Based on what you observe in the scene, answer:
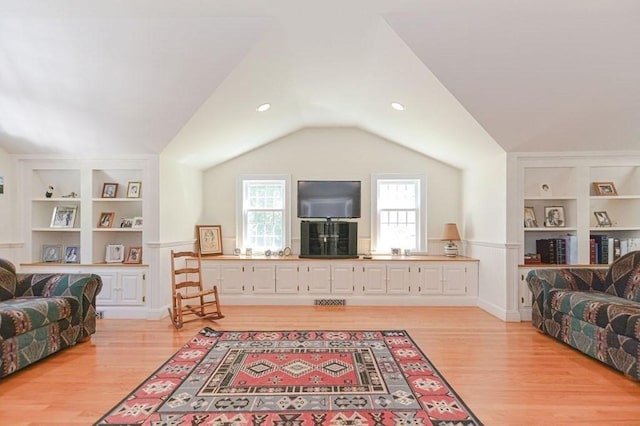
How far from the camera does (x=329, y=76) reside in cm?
418

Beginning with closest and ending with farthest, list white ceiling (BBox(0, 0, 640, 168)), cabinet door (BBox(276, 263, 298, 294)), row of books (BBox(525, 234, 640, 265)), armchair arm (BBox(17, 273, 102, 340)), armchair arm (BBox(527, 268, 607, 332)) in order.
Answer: white ceiling (BBox(0, 0, 640, 168))
armchair arm (BBox(17, 273, 102, 340))
armchair arm (BBox(527, 268, 607, 332))
row of books (BBox(525, 234, 640, 265))
cabinet door (BBox(276, 263, 298, 294))

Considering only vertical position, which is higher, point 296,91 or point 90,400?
point 296,91

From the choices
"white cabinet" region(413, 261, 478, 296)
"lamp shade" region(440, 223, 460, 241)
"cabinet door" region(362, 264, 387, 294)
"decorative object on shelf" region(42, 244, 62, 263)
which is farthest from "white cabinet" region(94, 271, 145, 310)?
"lamp shade" region(440, 223, 460, 241)

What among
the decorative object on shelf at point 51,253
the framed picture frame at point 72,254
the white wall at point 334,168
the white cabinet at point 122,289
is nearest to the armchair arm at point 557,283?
the white wall at point 334,168

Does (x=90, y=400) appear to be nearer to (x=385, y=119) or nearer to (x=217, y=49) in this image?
(x=217, y=49)

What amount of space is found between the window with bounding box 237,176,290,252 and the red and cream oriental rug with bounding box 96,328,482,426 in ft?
8.10

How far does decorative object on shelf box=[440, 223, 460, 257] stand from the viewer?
19.0 feet

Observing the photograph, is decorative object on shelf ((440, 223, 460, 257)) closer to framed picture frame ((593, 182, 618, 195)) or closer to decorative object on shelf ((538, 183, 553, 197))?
decorative object on shelf ((538, 183, 553, 197))

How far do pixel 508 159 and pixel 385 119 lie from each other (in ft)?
5.35

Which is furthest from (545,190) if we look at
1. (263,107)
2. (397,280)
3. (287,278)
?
(263,107)

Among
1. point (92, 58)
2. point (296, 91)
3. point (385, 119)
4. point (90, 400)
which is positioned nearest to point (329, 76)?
point (296, 91)

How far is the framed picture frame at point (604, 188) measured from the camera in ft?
16.2

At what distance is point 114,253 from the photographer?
5098 millimetres

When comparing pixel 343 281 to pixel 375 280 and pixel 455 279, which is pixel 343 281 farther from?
pixel 455 279
